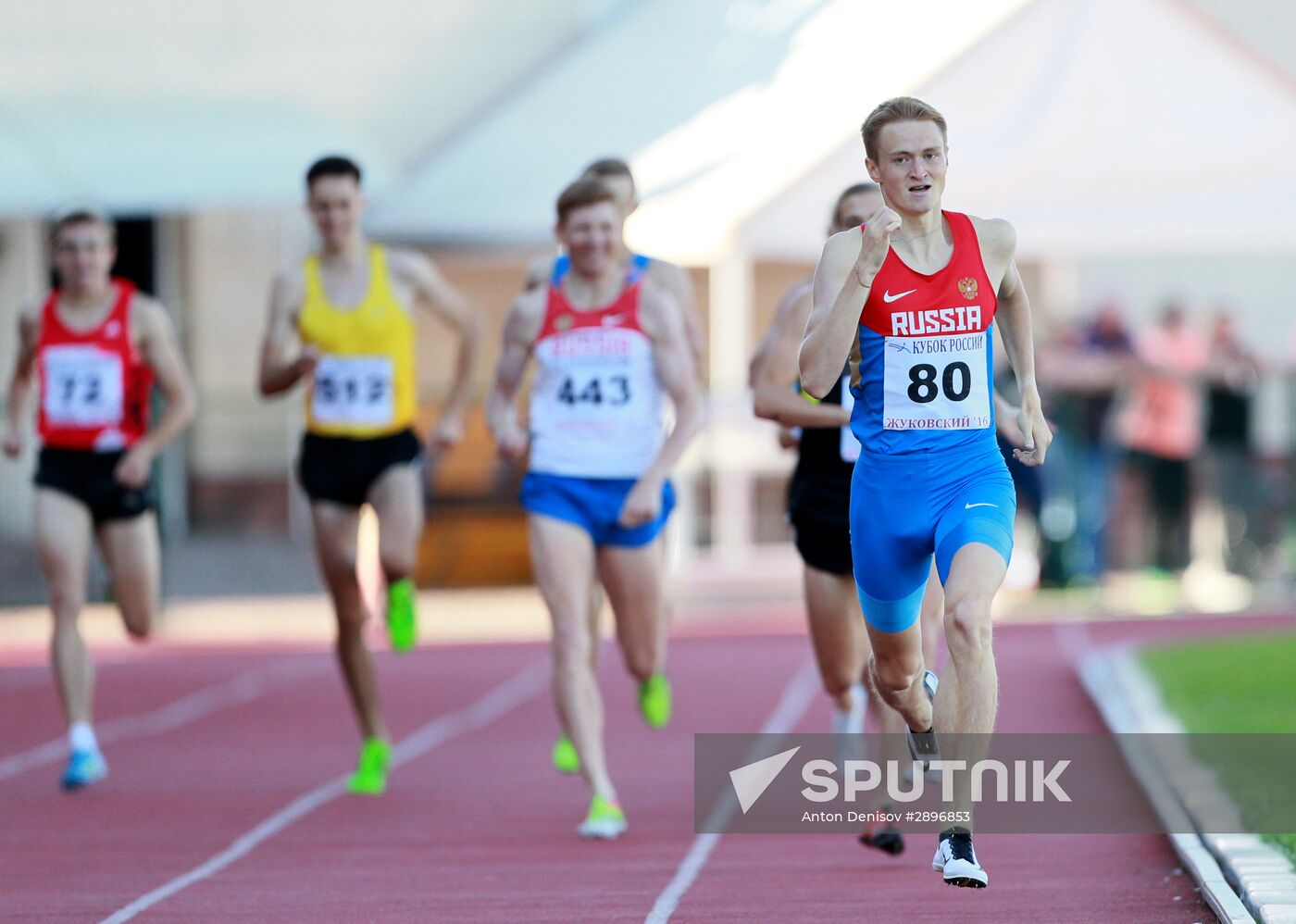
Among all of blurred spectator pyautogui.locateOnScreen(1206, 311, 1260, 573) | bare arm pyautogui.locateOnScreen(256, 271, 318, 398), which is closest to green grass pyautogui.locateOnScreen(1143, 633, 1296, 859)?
blurred spectator pyautogui.locateOnScreen(1206, 311, 1260, 573)

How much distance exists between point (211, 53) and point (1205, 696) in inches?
333

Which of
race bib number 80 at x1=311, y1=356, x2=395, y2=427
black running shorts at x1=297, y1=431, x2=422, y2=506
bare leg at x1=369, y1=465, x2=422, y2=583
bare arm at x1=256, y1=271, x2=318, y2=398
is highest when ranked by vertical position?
bare arm at x1=256, y1=271, x2=318, y2=398

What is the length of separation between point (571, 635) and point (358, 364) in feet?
5.91

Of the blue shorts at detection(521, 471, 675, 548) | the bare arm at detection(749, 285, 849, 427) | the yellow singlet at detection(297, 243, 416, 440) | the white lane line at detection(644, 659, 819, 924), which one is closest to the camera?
the white lane line at detection(644, 659, 819, 924)

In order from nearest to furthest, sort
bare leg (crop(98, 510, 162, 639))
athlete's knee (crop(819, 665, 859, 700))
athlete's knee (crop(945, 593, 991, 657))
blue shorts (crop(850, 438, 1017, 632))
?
1. athlete's knee (crop(945, 593, 991, 657))
2. blue shorts (crop(850, 438, 1017, 632))
3. athlete's knee (crop(819, 665, 859, 700))
4. bare leg (crop(98, 510, 162, 639))

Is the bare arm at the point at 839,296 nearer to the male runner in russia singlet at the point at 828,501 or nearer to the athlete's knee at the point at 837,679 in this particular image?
the male runner in russia singlet at the point at 828,501

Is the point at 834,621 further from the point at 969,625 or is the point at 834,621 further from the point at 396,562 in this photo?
the point at 396,562

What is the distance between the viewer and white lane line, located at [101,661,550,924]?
6.71 m

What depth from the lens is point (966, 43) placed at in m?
14.7

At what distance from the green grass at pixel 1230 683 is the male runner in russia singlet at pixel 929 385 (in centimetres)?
285

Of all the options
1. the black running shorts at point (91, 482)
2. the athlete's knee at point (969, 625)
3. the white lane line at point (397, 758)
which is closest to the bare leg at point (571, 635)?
the white lane line at point (397, 758)

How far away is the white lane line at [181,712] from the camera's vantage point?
10336 millimetres

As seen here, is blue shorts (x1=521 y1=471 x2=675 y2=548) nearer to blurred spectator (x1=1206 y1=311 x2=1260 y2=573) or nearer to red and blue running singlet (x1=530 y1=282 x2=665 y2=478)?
red and blue running singlet (x1=530 y1=282 x2=665 y2=478)

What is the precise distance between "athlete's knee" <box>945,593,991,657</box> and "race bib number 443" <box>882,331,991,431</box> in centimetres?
52
